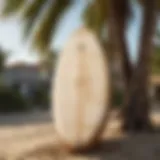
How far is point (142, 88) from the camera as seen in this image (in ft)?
36.3

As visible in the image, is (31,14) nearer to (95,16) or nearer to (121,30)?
(95,16)

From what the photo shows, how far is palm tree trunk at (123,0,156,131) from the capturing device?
36.3 feet

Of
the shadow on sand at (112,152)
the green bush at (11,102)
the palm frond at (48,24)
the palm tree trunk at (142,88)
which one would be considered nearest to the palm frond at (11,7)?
the palm frond at (48,24)

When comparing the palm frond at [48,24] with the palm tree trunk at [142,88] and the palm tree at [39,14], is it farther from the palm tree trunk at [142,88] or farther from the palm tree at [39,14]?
the palm tree trunk at [142,88]

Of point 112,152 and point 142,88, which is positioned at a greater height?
point 142,88

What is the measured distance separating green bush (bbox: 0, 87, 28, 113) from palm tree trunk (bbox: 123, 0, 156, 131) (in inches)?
473

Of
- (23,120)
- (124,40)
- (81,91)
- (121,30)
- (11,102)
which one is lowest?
(23,120)

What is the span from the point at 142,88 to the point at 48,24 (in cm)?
376

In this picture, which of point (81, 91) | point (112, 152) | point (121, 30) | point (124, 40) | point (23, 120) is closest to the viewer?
point (112, 152)

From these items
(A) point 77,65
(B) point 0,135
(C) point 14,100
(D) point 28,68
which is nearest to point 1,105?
(C) point 14,100

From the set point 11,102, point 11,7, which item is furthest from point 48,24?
point 11,102

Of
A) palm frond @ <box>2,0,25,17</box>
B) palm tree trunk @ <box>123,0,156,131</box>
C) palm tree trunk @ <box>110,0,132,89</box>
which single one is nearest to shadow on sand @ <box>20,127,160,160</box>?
palm tree trunk @ <box>123,0,156,131</box>

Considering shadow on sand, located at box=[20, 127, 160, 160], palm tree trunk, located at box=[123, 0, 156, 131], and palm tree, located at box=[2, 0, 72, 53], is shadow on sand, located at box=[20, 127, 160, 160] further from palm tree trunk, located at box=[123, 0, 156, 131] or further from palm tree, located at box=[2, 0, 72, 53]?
palm tree, located at box=[2, 0, 72, 53]

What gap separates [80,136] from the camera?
8812 millimetres
